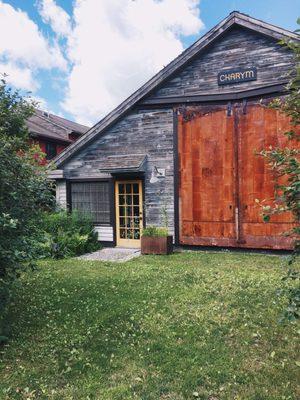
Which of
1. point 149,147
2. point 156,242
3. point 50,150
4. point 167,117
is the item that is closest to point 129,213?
point 156,242

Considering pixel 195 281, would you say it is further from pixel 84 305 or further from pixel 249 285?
pixel 84 305

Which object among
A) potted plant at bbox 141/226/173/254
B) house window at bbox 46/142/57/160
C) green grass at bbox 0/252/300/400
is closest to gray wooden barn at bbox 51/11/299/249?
potted plant at bbox 141/226/173/254

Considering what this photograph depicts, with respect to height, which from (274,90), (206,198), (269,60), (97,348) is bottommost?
(97,348)

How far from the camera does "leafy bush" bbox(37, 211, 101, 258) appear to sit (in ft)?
32.7

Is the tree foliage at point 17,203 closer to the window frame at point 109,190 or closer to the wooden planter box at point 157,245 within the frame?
the wooden planter box at point 157,245

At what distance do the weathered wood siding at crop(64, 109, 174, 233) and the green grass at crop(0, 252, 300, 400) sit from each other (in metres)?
4.15

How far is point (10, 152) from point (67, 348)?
2.61m

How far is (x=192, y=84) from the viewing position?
10727 millimetres

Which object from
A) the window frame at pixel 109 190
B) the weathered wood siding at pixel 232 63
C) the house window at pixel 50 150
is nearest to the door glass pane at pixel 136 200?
the window frame at pixel 109 190

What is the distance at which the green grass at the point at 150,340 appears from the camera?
3523mm

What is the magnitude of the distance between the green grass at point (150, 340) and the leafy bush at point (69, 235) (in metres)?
2.64

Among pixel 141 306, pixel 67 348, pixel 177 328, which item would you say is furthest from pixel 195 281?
pixel 67 348

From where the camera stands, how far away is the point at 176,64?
10680 millimetres

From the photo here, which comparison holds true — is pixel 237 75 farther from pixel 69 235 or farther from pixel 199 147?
pixel 69 235
